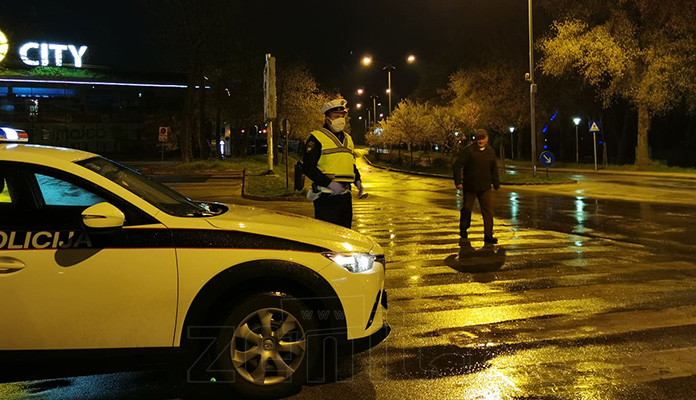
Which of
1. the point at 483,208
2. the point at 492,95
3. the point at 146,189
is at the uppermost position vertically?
the point at 492,95

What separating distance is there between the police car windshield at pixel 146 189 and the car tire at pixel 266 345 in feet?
2.70

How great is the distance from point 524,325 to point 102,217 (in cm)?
388

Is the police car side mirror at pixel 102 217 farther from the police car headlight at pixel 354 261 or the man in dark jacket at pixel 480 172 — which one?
the man in dark jacket at pixel 480 172

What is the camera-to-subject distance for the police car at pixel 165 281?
3.46m

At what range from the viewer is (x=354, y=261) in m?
3.95

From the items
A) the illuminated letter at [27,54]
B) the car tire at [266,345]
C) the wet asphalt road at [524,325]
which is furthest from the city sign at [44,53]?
the car tire at [266,345]

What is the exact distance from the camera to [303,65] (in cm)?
4488

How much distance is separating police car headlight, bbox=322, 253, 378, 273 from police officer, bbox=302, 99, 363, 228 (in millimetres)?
1716

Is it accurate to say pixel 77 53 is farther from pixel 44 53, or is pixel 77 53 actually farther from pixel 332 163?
pixel 332 163

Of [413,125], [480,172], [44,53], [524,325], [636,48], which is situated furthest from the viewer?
[44,53]

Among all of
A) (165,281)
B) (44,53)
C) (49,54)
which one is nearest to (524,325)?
(165,281)

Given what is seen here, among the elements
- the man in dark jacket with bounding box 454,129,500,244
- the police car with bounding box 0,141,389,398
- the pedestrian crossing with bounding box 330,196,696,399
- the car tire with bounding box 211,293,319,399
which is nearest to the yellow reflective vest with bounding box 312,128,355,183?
the pedestrian crossing with bounding box 330,196,696,399

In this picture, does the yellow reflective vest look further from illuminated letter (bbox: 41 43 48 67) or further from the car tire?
illuminated letter (bbox: 41 43 48 67)

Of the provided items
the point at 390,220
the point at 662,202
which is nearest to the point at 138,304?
the point at 390,220
